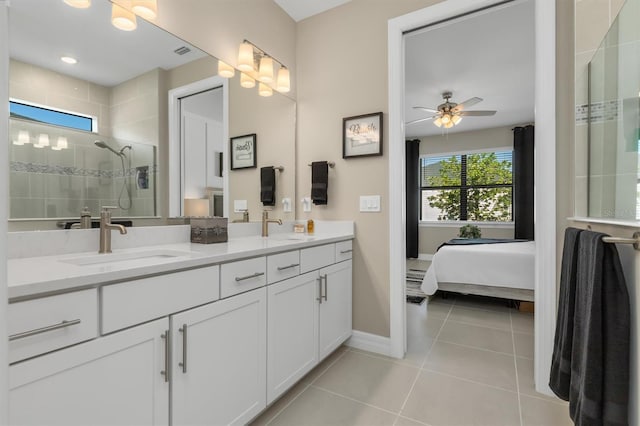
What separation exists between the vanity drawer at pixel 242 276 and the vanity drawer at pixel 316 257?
1.11 feet

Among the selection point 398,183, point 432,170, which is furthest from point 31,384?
point 432,170

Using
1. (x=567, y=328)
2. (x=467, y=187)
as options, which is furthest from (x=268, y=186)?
(x=467, y=187)

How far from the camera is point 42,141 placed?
1272 mm

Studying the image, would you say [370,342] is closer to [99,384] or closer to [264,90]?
[99,384]

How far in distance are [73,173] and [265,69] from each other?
1.48 metres

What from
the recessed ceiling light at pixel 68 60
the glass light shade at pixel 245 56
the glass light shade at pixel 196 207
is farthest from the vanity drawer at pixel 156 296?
the glass light shade at pixel 245 56

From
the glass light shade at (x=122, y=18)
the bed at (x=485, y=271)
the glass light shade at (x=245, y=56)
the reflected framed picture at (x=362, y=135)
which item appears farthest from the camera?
the bed at (x=485, y=271)

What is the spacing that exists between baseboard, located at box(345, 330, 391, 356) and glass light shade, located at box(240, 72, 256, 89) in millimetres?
1976

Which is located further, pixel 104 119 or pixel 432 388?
pixel 432 388

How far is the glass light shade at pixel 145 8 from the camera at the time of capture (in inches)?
60.9

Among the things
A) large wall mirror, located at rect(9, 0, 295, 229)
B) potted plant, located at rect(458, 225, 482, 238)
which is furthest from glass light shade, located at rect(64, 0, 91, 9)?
potted plant, located at rect(458, 225, 482, 238)

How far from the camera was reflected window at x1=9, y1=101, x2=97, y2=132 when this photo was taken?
121 cm

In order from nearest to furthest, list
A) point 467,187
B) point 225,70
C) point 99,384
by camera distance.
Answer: point 99,384, point 225,70, point 467,187

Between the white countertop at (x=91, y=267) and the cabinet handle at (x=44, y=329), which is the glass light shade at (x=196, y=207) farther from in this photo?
the cabinet handle at (x=44, y=329)
